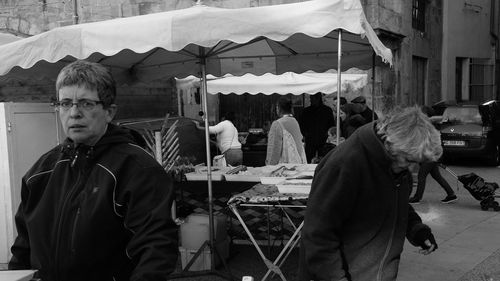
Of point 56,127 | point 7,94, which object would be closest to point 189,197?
point 56,127

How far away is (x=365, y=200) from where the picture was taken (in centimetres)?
253

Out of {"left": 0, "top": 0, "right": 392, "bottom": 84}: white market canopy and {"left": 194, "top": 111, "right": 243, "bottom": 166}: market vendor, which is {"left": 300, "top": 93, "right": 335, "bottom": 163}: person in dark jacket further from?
{"left": 0, "top": 0, "right": 392, "bottom": 84}: white market canopy

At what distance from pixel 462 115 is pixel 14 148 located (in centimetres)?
1125

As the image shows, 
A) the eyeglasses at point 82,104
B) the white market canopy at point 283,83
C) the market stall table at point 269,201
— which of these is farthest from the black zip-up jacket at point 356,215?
the white market canopy at point 283,83

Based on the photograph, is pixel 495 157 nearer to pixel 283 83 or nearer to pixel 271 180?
pixel 283 83

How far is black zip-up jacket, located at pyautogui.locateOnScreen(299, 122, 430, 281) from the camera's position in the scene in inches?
97.7

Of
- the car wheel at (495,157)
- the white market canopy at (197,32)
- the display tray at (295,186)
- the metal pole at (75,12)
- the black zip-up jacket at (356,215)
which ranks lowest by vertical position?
the car wheel at (495,157)

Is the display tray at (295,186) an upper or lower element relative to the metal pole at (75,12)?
lower

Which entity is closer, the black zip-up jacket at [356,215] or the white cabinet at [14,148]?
the black zip-up jacket at [356,215]

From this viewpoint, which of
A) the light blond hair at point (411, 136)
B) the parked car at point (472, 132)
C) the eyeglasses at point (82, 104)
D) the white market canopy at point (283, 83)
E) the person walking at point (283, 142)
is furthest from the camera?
the parked car at point (472, 132)

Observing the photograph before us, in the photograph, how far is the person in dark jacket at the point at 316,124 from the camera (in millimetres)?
9336

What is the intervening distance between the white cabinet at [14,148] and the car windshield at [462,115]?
1061 centimetres

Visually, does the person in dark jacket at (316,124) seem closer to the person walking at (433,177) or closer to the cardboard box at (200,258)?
the person walking at (433,177)

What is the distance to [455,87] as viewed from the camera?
2030 cm
